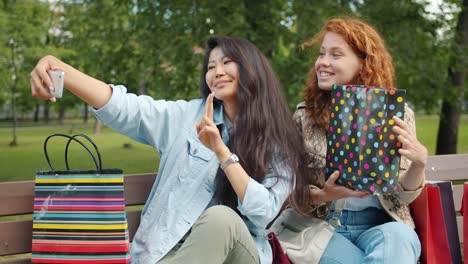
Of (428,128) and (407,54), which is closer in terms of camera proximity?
(407,54)

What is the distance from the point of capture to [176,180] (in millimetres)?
3020

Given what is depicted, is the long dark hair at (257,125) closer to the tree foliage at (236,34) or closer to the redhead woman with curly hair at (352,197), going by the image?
the redhead woman with curly hair at (352,197)

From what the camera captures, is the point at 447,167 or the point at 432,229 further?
the point at 447,167

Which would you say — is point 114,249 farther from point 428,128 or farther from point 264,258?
point 428,128

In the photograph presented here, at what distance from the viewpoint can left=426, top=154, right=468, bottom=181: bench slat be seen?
4172mm

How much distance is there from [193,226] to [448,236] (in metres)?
1.57

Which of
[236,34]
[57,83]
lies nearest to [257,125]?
[57,83]

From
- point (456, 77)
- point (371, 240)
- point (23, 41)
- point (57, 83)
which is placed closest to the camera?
point (57, 83)

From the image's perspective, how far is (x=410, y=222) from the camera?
3418mm

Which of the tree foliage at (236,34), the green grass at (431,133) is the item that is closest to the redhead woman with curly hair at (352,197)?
the tree foliage at (236,34)

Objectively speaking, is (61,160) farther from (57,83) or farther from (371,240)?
(57,83)

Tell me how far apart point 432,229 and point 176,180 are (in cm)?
135

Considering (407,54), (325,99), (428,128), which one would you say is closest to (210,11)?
(407,54)

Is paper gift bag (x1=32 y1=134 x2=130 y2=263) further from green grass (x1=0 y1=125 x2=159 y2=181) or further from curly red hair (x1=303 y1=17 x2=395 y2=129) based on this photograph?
green grass (x1=0 y1=125 x2=159 y2=181)
